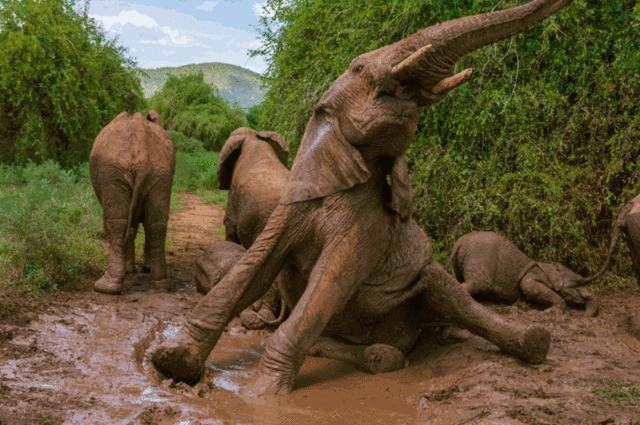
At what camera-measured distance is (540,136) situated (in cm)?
657

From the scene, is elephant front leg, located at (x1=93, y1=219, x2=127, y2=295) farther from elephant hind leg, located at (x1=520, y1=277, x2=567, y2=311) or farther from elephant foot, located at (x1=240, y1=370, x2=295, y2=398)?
elephant hind leg, located at (x1=520, y1=277, x2=567, y2=311)

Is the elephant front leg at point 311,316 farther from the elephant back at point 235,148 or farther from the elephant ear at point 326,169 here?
the elephant back at point 235,148

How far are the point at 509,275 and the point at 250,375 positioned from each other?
10.7 feet

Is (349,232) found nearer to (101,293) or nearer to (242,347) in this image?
(242,347)

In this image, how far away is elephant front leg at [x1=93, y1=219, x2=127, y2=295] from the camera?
5387 mm

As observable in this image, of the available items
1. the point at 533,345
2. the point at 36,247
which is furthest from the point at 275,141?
the point at 533,345

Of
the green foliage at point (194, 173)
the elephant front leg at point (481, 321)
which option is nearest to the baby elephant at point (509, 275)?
the elephant front leg at point (481, 321)

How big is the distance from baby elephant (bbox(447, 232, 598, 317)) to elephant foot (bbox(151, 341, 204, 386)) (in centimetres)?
326

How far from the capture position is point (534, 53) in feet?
21.9

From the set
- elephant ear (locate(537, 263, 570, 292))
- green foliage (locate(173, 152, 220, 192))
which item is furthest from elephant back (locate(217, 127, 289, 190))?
green foliage (locate(173, 152, 220, 192))

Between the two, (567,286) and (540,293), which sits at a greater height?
(567,286)

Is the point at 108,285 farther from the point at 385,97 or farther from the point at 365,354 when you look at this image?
the point at 385,97

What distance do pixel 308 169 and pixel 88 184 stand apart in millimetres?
8705

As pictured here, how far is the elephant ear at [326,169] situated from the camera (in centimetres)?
374
